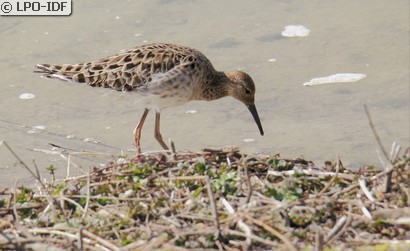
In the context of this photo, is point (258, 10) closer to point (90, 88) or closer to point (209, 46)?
point (209, 46)

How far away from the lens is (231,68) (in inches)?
468

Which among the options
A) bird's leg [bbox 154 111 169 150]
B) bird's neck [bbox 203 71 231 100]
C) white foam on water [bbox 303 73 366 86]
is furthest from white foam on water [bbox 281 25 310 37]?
bird's leg [bbox 154 111 169 150]

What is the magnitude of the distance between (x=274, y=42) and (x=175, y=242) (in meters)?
7.51

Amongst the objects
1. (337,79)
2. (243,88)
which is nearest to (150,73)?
(243,88)

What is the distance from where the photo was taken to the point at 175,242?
5402mm

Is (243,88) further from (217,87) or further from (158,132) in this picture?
(158,132)

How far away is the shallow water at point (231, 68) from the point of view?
10156 millimetres

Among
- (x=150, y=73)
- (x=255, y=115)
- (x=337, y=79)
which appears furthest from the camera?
(x=337, y=79)

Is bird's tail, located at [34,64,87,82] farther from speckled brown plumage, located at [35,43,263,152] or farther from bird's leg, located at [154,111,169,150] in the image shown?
bird's leg, located at [154,111,169,150]

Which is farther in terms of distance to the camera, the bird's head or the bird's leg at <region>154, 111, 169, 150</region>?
the bird's head

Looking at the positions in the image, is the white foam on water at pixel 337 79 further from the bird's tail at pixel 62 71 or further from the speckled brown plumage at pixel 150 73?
the bird's tail at pixel 62 71

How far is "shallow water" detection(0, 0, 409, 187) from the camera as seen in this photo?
400 inches

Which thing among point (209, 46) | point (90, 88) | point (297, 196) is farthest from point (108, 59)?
point (297, 196)

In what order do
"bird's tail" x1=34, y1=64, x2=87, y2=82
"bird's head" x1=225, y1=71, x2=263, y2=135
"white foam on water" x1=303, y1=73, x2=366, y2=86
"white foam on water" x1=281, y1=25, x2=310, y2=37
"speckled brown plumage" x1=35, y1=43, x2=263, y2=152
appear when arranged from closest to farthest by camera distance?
"speckled brown plumage" x1=35, y1=43, x2=263, y2=152 < "bird's tail" x1=34, y1=64, x2=87, y2=82 < "bird's head" x1=225, y1=71, x2=263, y2=135 < "white foam on water" x1=303, y1=73, x2=366, y2=86 < "white foam on water" x1=281, y1=25, x2=310, y2=37
